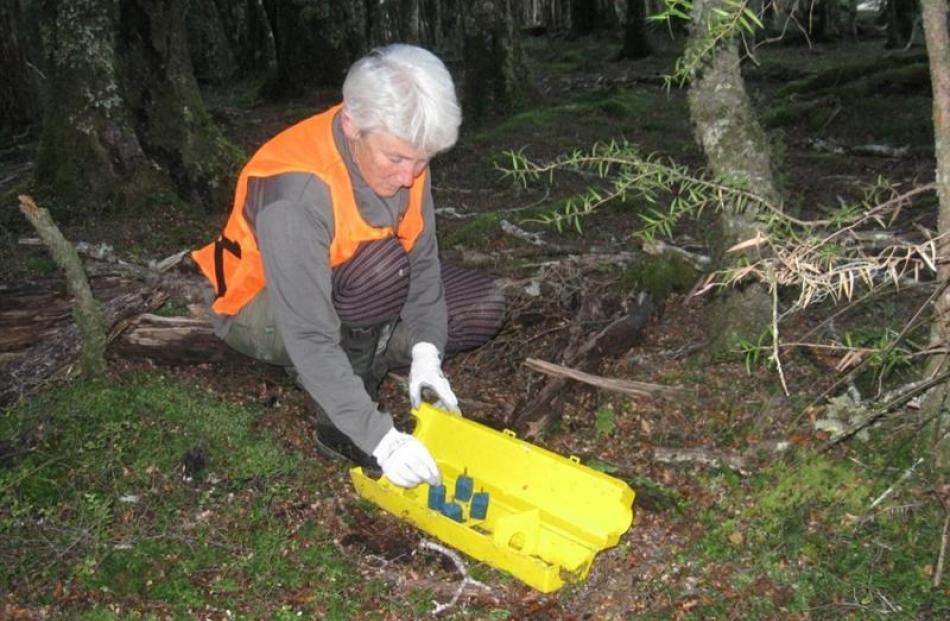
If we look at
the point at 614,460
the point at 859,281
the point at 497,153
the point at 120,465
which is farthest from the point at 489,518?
the point at 497,153

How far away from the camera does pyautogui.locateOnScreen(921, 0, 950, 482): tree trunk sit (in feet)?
8.13

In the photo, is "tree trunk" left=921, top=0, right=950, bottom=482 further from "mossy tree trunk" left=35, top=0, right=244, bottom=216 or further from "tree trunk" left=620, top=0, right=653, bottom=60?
"tree trunk" left=620, top=0, right=653, bottom=60

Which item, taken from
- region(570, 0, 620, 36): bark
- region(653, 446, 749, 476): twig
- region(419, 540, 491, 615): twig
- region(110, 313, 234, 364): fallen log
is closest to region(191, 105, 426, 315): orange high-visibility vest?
region(110, 313, 234, 364): fallen log

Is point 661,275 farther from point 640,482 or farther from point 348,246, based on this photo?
point 348,246

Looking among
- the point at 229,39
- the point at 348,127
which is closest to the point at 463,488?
the point at 348,127

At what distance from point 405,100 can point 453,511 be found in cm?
147

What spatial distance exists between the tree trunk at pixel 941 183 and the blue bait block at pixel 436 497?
5.36 feet

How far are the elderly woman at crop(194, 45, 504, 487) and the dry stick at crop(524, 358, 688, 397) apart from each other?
21.9 inches

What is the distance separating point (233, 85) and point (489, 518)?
17535mm

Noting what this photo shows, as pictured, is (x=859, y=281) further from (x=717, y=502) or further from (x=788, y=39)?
(x=788, y=39)

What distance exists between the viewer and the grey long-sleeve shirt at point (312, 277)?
290cm

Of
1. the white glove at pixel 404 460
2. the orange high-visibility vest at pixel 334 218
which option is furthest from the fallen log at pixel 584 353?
the orange high-visibility vest at pixel 334 218

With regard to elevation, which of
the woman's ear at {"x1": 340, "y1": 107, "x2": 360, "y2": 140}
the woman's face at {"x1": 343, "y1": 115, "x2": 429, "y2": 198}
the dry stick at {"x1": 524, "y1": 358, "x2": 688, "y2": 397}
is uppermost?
the woman's ear at {"x1": 340, "y1": 107, "x2": 360, "y2": 140}

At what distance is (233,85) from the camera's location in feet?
62.0
